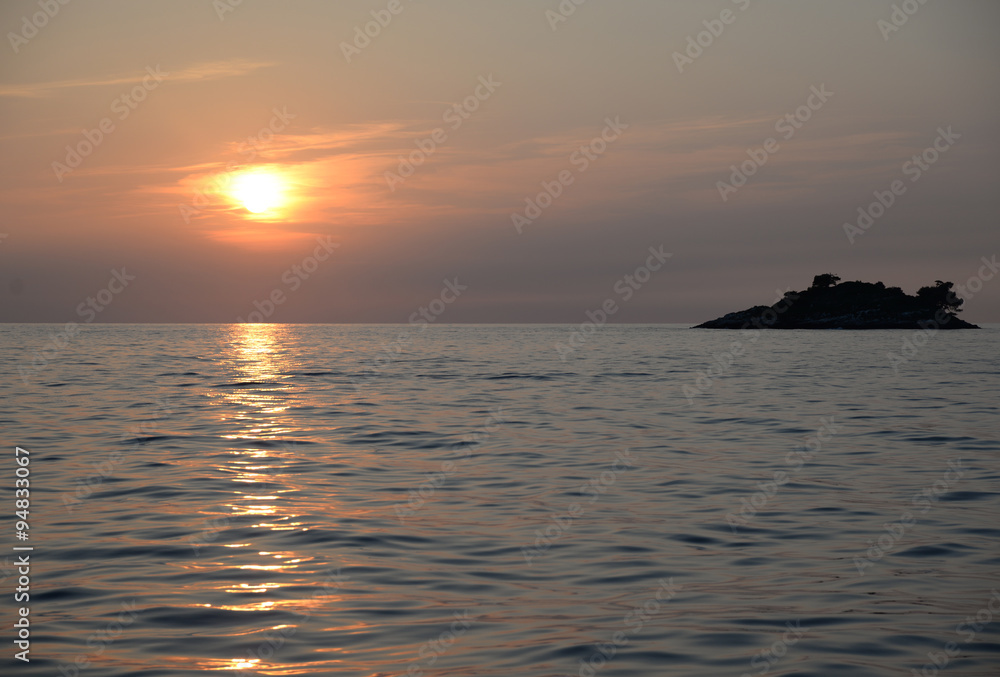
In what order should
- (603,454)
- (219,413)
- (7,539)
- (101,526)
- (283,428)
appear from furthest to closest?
(219,413), (283,428), (603,454), (101,526), (7,539)

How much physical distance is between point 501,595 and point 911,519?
726 cm

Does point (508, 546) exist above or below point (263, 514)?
below

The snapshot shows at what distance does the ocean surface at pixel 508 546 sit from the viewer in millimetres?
7980

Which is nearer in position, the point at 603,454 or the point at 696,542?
the point at 696,542

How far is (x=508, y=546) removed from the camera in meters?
11.8

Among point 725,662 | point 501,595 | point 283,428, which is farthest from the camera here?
point 283,428

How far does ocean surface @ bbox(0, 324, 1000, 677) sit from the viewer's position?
26.2 feet

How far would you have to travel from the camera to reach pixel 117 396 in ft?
117

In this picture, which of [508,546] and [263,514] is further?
[263,514]

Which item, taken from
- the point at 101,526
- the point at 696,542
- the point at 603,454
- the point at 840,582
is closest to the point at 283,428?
the point at 603,454

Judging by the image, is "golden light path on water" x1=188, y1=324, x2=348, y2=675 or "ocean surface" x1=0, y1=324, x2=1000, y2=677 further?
"golden light path on water" x1=188, y1=324, x2=348, y2=675

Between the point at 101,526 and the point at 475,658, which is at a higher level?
the point at 101,526

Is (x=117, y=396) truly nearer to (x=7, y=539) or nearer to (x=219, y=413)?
(x=219, y=413)

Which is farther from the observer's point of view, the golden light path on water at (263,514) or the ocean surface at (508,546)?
the golden light path on water at (263,514)
